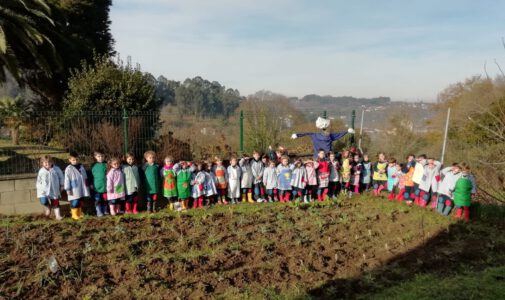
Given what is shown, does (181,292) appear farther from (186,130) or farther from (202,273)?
(186,130)

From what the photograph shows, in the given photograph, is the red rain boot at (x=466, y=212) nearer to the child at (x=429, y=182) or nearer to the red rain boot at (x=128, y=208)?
the child at (x=429, y=182)

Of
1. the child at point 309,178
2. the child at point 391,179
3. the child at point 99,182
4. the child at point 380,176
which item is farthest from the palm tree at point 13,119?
the child at point 391,179

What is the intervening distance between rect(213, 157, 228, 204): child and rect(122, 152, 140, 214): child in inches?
83.4

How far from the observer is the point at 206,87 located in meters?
48.2

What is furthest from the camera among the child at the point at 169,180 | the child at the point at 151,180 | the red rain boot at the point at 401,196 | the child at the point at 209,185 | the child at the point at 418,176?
the red rain boot at the point at 401,196

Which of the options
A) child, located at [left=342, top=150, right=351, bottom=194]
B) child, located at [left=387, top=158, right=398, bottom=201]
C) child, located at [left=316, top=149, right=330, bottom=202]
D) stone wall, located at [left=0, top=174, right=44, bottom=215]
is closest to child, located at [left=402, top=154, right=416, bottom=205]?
child, located at [left=387, top=158, right=398, bottom=201]

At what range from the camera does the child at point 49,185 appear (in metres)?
8.75

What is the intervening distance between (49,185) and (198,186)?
138 inches

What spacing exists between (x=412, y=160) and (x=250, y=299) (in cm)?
769

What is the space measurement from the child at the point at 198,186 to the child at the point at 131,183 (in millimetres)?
1431

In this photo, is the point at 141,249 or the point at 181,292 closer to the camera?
the point at 181,292

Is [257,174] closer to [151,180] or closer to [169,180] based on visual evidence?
[169,180]

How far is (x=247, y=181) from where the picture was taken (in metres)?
10.9

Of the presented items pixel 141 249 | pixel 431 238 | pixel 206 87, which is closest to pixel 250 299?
pixel 141 249
